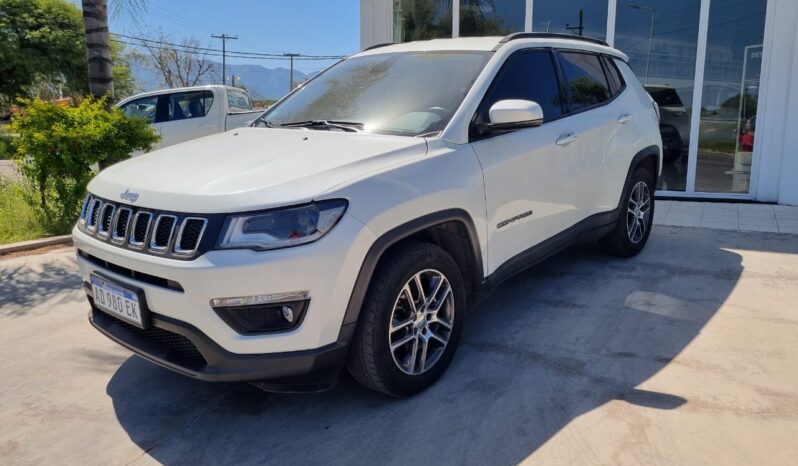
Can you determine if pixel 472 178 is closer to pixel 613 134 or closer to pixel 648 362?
pixel 648 362

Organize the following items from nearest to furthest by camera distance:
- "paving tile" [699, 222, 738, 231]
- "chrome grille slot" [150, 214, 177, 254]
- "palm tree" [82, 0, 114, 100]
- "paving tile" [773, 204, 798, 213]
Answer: "chrome grille slot" [150, 214, 177, 254] < "paving tile" [699, 222, 738, 231] < "palm tree" [82, 0, 114, 100] < "paving tile" [773, 204, 798, 213]

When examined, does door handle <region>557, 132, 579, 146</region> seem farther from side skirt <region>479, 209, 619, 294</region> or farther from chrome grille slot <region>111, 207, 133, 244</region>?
chrome grille slot <region>111, 207, 133, 244</region>

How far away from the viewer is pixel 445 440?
278 cm

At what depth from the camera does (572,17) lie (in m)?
8.91

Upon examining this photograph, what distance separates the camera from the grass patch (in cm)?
663

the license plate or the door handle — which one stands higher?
the door handle

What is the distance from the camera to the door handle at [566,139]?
4.07m

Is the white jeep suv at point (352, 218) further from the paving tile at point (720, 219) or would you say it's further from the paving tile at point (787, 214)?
the paving tile at point (787, 214)

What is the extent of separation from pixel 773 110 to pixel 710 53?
3.60 ft

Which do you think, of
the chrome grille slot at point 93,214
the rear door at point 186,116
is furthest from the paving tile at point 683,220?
the rear door at point 186,116

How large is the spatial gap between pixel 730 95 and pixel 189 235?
793cm

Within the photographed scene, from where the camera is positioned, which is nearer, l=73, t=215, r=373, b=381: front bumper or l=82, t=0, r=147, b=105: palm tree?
l=73, t=215, r=373, b=381: front bumper

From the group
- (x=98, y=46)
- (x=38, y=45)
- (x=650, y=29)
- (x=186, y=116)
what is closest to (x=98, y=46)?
(x=98, y=46)

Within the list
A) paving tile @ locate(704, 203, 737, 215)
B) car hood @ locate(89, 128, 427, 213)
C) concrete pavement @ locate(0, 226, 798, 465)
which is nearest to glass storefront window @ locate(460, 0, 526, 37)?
paving tile @ locate(704, 203, 737, 215)
